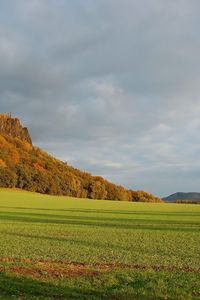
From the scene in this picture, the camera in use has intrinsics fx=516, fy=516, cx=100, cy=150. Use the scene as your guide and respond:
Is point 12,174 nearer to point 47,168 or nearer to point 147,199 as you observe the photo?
point 47,168

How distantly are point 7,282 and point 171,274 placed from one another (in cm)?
603

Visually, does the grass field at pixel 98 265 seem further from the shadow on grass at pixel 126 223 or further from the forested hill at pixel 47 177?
the forested hill at pixel 47 177

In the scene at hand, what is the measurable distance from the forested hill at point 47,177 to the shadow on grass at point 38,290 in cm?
10933

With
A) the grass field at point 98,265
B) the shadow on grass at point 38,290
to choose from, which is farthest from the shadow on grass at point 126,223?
the shadow on grass at point 38,290

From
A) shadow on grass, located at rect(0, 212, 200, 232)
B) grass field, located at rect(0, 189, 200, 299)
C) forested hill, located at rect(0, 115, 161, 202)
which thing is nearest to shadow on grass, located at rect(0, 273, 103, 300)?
grass field, located at rect(0, 189, 200, 299)

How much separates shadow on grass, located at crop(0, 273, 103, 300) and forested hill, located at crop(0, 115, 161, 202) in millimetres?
109327

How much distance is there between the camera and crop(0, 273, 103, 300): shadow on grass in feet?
50.7

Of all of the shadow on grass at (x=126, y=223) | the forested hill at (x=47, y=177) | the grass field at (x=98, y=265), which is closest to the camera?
the grass field at (x=98, y=265)

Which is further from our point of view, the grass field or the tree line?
the tree line

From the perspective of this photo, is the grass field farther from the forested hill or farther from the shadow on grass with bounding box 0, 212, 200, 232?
the forested hill

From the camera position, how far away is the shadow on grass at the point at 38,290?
1545 centimetres

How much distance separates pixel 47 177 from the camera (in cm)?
13838

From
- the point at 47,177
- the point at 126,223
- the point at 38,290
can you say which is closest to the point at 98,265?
the point at 38,290

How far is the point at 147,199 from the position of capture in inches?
6403
